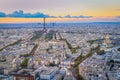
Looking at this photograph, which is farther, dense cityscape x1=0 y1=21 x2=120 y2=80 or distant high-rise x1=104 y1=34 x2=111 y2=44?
distant high-rise x1=104 y1=34 x2=111 y2=44

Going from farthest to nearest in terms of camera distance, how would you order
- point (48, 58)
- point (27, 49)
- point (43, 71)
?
point (27, 49) < point (48, 58) < point (43, 71)

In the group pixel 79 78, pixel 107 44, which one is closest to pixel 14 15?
pixel 79 78

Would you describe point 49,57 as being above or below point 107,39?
below

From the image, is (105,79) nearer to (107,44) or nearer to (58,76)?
(58,76)

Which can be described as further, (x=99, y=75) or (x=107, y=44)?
(x=107, y=44)

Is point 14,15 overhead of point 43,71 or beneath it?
overhead

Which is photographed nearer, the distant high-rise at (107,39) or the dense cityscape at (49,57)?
the dense cityscape at (49,57)

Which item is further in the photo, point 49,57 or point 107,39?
point 107,39

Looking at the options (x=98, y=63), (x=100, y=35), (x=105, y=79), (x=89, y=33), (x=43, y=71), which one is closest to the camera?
(x=105, y=79)
